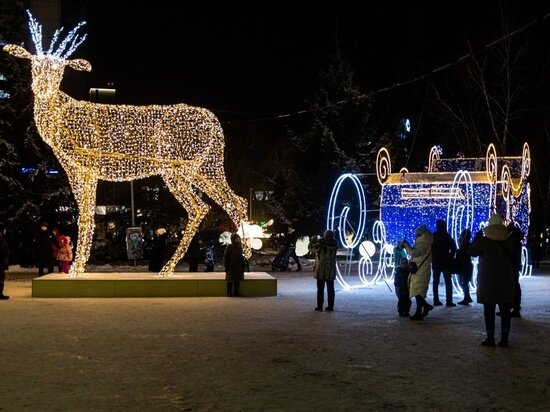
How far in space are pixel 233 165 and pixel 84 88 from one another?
20.2m

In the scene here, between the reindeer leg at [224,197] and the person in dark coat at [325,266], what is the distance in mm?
3066

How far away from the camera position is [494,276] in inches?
374

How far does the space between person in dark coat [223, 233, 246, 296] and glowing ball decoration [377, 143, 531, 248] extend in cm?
515

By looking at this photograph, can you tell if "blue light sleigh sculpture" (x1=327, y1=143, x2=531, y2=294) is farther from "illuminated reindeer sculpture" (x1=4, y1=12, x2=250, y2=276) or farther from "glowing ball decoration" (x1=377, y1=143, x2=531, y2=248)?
"illuminated reindeer sculpture" (x1=4, y1=12, x2=250, y2=276)

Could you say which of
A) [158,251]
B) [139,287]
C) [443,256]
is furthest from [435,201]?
[139,287]

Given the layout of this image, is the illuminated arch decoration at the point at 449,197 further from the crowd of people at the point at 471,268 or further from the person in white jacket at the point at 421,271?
the person in white jacket at the point at 421,271

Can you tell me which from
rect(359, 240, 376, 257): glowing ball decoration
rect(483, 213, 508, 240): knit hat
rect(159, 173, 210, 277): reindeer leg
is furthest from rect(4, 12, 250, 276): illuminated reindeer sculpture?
rect(483, 213, 508, 240): knit hat

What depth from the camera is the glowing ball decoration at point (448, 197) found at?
1852 centimetres

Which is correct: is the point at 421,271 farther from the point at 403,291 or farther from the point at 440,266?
the point at 440,266

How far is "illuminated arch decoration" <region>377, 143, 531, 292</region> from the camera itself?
60.7 ft

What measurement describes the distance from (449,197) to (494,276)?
9.56m

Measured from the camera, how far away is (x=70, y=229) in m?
28.8

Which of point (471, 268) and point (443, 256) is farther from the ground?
point (443, 256)

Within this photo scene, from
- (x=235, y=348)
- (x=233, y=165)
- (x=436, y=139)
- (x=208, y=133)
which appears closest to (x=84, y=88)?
(x=233, y=165)
